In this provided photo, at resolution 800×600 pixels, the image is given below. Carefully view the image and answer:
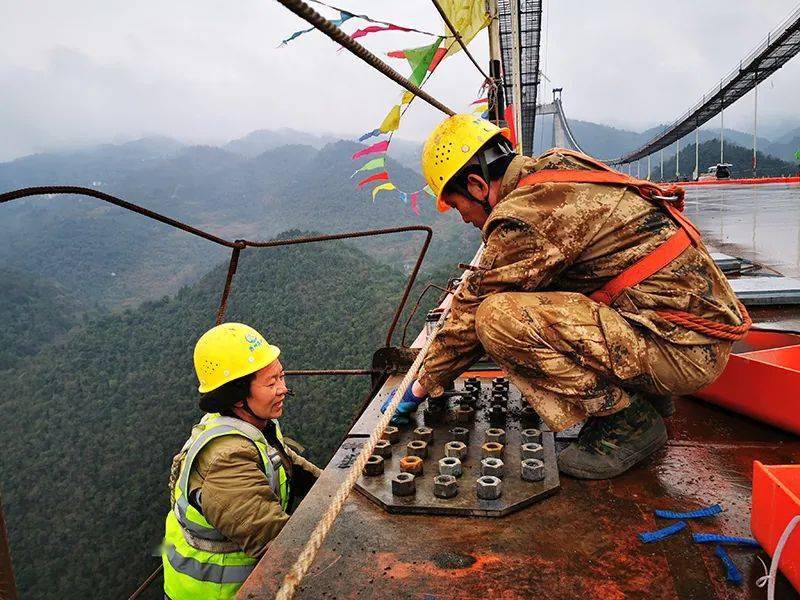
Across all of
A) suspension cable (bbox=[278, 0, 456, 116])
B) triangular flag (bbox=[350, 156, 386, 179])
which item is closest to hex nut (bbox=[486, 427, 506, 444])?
suspension cable (bbox=[278, 0, 456, 116])

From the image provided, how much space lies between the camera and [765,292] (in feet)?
16.7

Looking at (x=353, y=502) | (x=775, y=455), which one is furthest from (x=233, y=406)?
(x=775, y=455)

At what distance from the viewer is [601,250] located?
101 inches

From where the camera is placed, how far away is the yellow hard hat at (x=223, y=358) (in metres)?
2.69

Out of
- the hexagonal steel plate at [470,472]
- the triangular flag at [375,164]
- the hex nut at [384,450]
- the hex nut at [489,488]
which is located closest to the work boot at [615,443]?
the hexagonal steel plate at [470,472]

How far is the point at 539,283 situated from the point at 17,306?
9179 centimetres

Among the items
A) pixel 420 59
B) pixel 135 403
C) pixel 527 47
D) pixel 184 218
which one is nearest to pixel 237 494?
pixel 420 59

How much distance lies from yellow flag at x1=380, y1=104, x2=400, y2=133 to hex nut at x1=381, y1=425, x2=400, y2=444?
3254mm

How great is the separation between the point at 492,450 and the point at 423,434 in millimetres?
446

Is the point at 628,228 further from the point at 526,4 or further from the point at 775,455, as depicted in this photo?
the point at 526,4

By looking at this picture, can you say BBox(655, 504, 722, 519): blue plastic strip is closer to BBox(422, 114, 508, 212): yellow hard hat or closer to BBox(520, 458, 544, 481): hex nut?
BBox(520, 458, 544, 481): hex nut

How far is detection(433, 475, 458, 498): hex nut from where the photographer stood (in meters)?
2.39

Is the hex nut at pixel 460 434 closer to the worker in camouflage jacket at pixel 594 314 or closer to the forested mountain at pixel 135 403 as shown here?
the worker in camouflage jacket at pixel 594 314

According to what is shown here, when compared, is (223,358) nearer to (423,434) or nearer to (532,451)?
(423,434)
